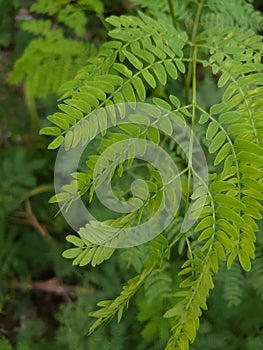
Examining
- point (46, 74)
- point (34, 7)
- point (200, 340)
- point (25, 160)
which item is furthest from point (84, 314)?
point (34, 7)

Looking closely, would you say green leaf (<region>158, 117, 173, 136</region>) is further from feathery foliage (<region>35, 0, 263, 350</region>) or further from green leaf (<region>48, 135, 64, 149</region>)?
green leaf (<region>48, 135, 64, 149</region>)

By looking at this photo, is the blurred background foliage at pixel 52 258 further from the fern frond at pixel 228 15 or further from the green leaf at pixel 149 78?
the green leaf at pixel 149 78

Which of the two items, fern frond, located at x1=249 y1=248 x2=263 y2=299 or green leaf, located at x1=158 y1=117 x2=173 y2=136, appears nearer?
green leaf, located at x1=158 y1=117 x2=173 y2=136

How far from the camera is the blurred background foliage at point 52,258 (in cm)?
185

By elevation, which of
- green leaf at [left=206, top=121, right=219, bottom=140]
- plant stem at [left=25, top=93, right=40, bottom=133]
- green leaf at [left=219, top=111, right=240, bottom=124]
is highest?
green leaf at [left=219, top=111, right=240, bottom=124]

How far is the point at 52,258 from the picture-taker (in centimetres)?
228

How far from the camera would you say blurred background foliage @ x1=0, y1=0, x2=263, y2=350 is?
6.06ft

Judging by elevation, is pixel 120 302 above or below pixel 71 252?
below

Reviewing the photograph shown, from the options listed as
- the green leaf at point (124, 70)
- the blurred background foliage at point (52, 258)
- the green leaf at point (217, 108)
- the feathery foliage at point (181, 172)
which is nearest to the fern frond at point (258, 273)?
the blurred background foliage at point (52, 258)

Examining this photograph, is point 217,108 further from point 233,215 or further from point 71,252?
point 71,252

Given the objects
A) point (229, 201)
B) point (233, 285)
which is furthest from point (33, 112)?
point (229, 201)

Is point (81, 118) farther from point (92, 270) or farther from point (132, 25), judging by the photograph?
point (92, 270)

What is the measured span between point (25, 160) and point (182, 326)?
1.53 meters

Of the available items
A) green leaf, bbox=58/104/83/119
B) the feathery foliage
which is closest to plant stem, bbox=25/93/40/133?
the feathery foliage
